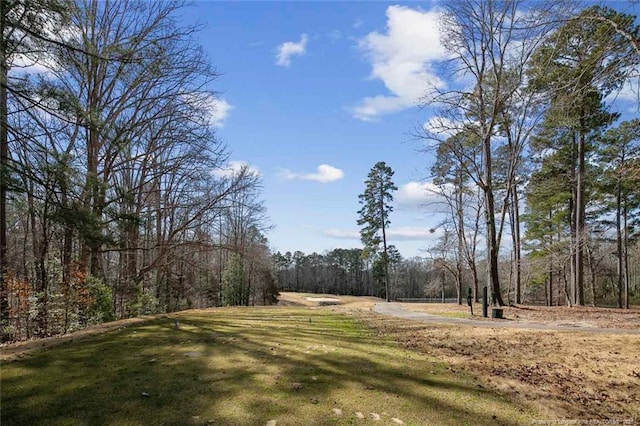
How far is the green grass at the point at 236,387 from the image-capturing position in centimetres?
356

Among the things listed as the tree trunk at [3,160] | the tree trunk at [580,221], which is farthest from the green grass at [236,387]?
the tree trunk at [580,221]

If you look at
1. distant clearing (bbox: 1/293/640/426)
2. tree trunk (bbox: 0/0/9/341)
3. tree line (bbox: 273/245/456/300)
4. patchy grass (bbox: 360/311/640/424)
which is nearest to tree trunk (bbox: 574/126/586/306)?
patchy grass (bbox: 360/311/640/424)

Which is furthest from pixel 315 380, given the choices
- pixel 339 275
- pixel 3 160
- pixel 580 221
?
pixel 339 275

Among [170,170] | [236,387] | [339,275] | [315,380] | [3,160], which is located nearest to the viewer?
[236,387]

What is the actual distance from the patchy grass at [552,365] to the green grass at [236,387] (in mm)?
453

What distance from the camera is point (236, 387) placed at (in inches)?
168

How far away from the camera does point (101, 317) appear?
35.0ft

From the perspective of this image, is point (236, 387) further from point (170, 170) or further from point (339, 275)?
point (339, 275)

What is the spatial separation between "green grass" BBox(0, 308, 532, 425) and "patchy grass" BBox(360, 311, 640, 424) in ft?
1.49

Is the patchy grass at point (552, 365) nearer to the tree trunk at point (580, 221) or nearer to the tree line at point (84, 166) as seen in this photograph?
the tree line at point (84, 166)

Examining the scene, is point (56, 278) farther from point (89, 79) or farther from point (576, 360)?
point (576, 360)

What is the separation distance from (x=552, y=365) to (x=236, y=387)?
460 centimetres

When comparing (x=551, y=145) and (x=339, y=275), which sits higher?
(x=551, y=145)

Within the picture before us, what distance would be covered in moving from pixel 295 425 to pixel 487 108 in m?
14.9
